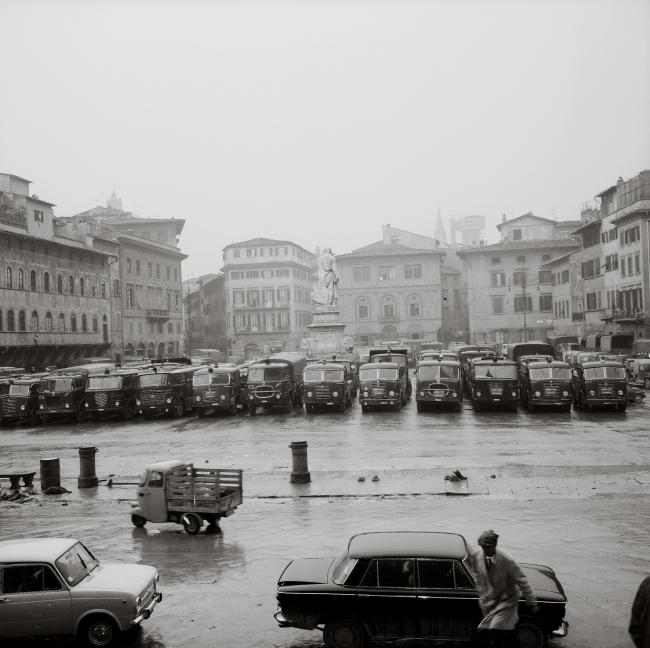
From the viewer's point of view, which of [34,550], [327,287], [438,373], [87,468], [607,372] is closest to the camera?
[34,550]

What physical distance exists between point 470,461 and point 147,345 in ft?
207

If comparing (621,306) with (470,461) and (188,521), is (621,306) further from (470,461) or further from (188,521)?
(188,521)

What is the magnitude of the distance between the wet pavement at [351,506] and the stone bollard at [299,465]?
0.25 metres

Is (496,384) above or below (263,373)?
below

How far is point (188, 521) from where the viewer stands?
14289mm

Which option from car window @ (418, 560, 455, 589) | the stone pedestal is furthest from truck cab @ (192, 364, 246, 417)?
car window @ (418, 560, 455, 589)

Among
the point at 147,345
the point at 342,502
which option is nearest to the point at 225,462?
the point at 342,502

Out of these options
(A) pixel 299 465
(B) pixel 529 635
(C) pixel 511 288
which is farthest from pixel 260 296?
(B) pixel 529 635

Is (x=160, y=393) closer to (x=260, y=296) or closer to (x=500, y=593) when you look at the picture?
(x=500, y=593)

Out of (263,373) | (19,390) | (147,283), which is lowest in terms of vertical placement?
(19,390)

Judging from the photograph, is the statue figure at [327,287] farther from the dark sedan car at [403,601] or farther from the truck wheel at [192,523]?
the dark sedan car at [403,601]

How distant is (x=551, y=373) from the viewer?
30.9 meters

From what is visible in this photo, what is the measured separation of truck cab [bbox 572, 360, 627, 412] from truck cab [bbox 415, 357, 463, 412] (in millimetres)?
4982

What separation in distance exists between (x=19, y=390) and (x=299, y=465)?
65.1 feet
